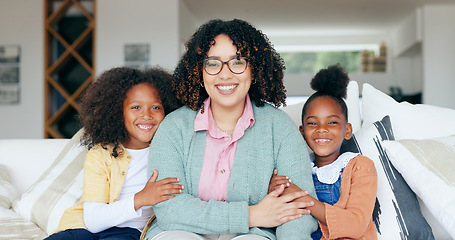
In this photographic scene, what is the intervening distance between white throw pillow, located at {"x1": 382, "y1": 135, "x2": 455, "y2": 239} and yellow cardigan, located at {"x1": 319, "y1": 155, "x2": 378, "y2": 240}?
0.37 feet

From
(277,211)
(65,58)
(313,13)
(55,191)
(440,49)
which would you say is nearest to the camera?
(277,211)

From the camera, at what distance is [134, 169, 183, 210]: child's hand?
1.31 meters

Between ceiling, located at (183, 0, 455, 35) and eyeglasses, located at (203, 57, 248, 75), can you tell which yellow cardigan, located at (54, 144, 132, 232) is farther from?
ceiling, located at (183, 0, 455, 35)

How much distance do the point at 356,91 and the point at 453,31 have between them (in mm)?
5222

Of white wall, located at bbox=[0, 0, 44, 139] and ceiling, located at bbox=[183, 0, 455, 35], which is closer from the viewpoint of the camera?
white wall, located at bbox=[0, 0, 44, 139]

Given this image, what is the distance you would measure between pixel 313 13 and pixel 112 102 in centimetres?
541

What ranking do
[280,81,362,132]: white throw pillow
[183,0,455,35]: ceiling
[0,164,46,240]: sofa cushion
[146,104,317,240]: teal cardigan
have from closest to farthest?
[146,104,317,240]: teal cardigan < [0,164,46,240]: sofa cushion < [280,81,362,132]: white throw pillow < [183,0,455,35]: ceiling

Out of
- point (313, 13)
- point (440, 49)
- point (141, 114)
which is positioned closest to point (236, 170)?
point (141, 114)

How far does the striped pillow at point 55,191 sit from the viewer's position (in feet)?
5.42

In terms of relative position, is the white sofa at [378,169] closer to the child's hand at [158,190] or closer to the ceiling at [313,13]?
the child's hand at [158,190]

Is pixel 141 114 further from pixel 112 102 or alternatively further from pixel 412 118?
pixel 412 118

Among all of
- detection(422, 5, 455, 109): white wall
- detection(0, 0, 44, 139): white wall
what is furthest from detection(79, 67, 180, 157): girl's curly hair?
detection(422, 5, 455, 109): white wall

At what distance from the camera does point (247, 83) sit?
1.44 metres

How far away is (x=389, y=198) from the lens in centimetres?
143
